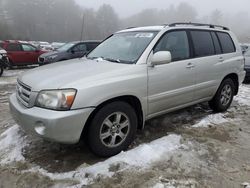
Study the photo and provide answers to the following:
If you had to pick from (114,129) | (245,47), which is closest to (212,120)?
(114,129)

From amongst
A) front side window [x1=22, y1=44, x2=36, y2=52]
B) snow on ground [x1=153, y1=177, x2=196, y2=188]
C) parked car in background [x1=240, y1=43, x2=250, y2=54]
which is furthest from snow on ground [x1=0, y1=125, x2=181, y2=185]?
front side window [x1=22, y1=44, x2=36, y2=52]

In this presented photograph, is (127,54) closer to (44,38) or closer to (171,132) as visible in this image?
(171,132)

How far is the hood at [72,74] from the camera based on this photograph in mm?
3332

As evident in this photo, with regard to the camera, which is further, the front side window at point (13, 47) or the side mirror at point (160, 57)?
the front side window at point (13, 47)

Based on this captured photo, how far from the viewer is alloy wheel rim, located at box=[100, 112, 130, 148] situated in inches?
140

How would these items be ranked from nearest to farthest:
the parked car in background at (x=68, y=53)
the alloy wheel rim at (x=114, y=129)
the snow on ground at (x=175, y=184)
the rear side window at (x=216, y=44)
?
the snow on ground at (x=175, y=184)
the alloy wheel rim at (x=114, y=129)
the rear side window at (x=216, y=44)
the parked car in background at (x=68, y=53)

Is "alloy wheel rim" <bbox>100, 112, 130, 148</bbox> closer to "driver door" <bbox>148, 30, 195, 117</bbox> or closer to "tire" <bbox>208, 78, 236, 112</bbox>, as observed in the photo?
"driver door" <bbox>148, 30, 195, 117</bbox>

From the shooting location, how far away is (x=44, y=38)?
65.2 m

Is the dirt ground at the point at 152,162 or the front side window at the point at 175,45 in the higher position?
the front side window at the point at 175,45

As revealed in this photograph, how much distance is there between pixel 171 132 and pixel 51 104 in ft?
7.14

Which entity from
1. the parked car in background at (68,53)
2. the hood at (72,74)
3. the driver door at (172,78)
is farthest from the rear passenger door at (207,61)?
A: the parked car in background at (68,53)

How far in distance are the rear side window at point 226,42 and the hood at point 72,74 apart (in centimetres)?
260

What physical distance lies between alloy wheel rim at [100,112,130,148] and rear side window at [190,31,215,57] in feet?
6.34

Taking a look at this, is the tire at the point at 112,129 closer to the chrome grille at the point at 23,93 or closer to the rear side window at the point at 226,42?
the chrome grille at the point at 23,93
